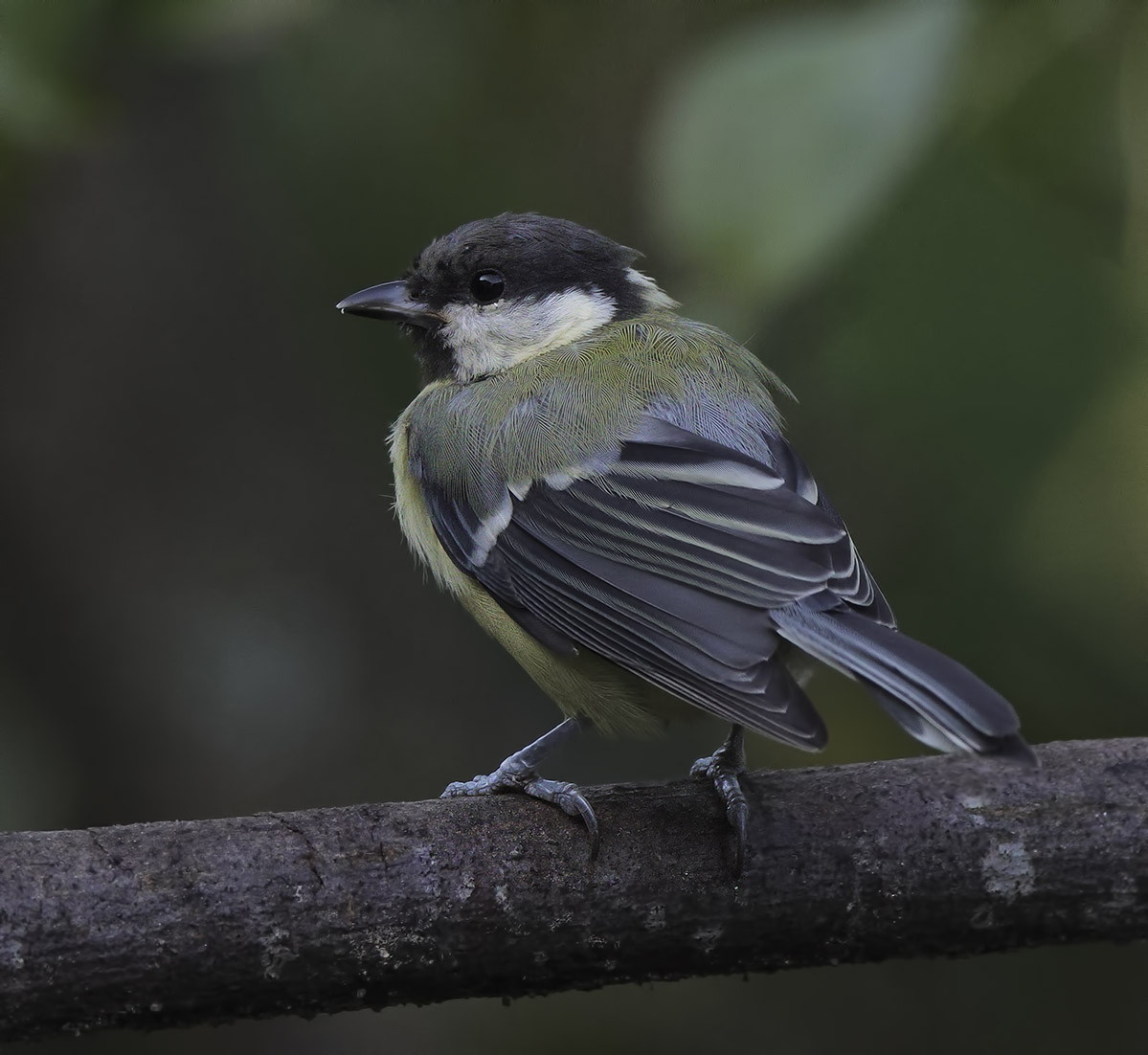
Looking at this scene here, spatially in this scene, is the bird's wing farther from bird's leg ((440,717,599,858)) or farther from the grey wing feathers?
bird's leg ((440,717,599,858))

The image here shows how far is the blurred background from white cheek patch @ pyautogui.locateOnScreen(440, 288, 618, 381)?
32 centimetres

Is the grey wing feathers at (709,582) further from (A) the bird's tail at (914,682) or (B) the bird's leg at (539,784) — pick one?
(B) the bird's leg at (539,784)

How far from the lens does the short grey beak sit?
2.95 metres

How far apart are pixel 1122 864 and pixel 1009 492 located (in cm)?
101

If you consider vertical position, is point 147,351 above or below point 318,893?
above

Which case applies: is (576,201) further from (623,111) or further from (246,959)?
(246,959)

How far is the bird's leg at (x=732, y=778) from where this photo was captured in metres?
2.01

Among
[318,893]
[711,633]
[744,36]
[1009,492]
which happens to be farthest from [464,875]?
[1009,492]

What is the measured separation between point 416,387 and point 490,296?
44 centimetres

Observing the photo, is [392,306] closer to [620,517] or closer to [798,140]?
[620,517]

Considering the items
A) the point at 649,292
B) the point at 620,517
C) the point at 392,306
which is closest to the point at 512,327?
the point at 392,306

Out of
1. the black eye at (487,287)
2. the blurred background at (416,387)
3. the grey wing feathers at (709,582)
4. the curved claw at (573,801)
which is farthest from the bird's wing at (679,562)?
the black eye at (487,287)

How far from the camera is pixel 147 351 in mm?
3680

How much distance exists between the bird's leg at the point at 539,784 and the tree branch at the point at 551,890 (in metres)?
0.02
